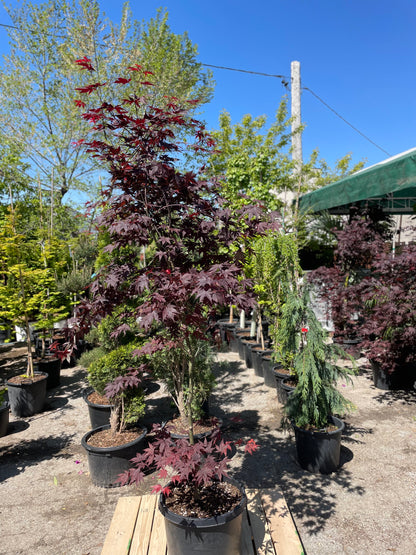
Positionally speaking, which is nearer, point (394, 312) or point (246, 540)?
point (246, 540)

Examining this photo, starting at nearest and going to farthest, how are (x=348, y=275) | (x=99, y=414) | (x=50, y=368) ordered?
(x=99, y=414) → (x=50, y=368) → (x=348, y=275)

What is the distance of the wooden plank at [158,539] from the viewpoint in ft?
8.11

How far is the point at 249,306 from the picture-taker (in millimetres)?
2408

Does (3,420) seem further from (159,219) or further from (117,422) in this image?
(159,219)

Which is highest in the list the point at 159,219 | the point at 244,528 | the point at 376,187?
the point at 376,187

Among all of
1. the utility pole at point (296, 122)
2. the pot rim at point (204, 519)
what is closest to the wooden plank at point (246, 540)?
the pot rim at point (204, 519)

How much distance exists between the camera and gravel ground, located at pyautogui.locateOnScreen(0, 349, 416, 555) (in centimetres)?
272

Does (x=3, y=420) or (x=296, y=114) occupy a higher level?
(x=296, y=114)

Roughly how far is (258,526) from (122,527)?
99 cm

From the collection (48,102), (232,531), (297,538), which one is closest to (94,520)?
(232,531)

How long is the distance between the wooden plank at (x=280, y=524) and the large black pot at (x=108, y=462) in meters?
1.31

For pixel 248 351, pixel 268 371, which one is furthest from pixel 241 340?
pixel 268 371

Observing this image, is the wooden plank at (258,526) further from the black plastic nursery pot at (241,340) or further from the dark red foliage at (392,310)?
the black plastic nursery pot at (241,340)

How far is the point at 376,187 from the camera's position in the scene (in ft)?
22.3
